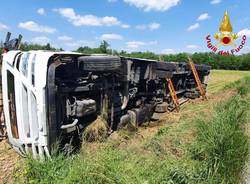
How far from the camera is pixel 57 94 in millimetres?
4711

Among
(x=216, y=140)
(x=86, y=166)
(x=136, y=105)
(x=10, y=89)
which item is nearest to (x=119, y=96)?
(x=136, y=105)

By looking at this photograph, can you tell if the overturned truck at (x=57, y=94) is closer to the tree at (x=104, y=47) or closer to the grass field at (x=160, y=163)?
the grass field at (x=160, y=163)

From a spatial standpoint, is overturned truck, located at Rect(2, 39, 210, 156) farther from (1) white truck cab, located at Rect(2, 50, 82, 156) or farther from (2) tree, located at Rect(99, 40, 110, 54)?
(2) tree, located at Rect(99, 40, 110, 54)

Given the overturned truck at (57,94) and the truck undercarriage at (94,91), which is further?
the truck undercarriage at (94,91)

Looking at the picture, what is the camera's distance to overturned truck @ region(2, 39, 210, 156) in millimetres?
4449

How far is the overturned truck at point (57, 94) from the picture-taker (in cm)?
445

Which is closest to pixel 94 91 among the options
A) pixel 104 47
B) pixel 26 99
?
pixel 26 99

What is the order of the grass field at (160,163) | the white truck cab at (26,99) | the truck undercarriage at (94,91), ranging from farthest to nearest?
the truck undercarriage at (94,91) → the white truck cab at (26,99) → the grass field at (160,163)

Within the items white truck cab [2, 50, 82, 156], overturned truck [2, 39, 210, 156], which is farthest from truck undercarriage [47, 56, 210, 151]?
white truck cab [2, 50, 82, 156]

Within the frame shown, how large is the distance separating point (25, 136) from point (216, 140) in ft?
9.48

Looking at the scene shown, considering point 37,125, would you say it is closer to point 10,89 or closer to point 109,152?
point 10,89

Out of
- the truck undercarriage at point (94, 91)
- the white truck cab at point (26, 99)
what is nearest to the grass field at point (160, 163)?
the white truck cab at point (26, 99)

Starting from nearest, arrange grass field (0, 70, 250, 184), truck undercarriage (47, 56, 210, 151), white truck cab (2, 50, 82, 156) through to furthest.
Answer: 1. grass field (0, 70, 250, 184)
2. white truck cab (2, 50, 82, 156)
3. truck undercarriage (47, 56, 210, 151)

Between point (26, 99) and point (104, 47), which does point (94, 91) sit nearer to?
point (26, 99)
